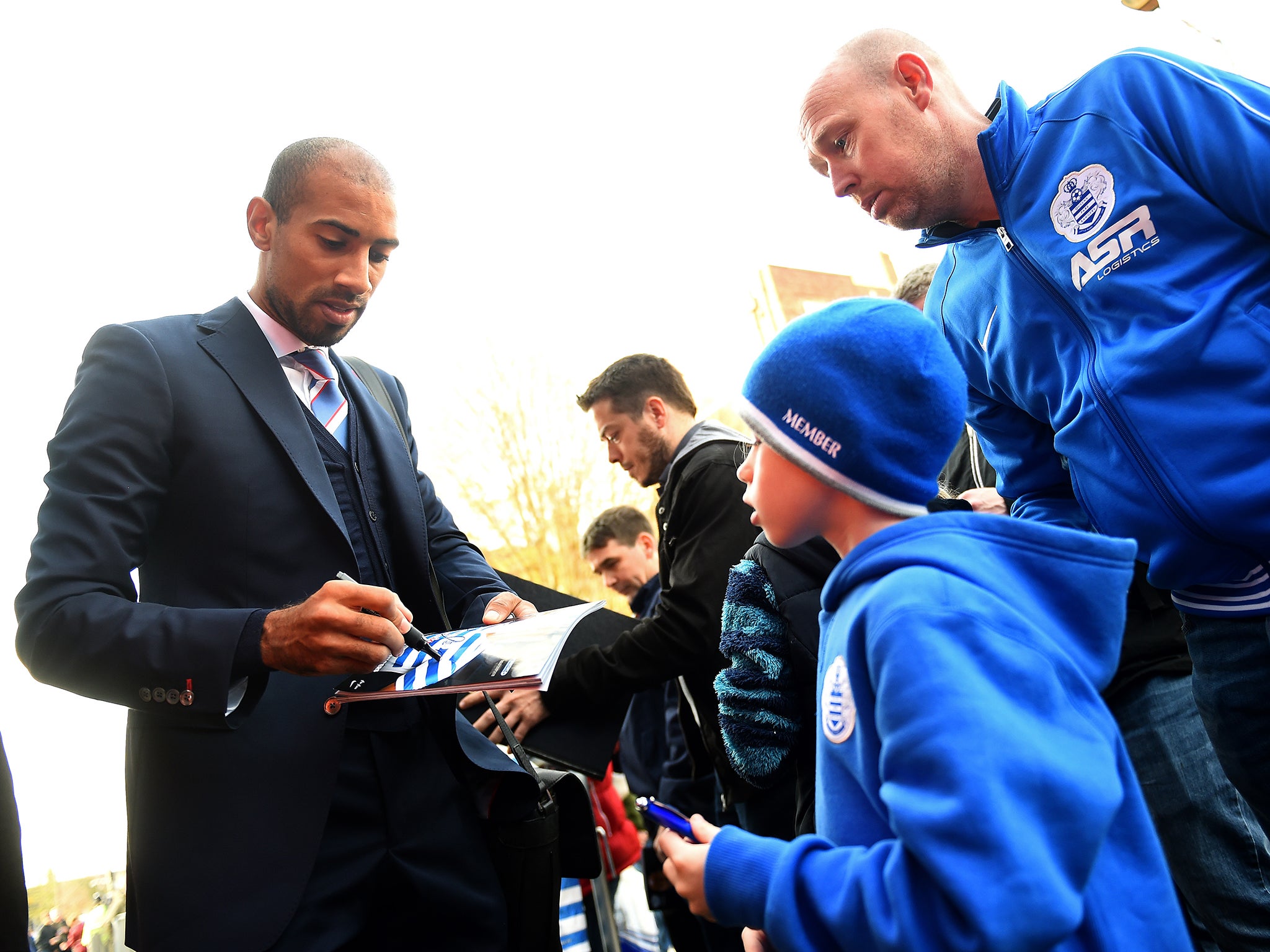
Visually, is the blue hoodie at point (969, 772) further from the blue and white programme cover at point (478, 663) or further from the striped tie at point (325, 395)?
the striped tie at point (325, 395)

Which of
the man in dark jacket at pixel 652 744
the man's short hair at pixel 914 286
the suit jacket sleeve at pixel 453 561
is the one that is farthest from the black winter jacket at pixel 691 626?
the man's short hair at pixel 914 286

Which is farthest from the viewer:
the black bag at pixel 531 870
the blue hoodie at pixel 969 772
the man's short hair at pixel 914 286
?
the man's short hair at pixel 914 286

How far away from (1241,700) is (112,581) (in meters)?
2.18

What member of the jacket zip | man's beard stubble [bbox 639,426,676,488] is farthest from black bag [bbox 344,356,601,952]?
man's beard stubble [bbox 639,426,676,488]

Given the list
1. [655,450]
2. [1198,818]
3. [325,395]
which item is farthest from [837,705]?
[655,450]

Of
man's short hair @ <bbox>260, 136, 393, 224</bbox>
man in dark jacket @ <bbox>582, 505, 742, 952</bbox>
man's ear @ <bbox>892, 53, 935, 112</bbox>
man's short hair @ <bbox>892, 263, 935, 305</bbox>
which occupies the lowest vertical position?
man in dark jacket @ <bbox>582, 505, 742, 952</bbox>

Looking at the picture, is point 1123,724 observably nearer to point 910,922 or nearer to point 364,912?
point 910,922

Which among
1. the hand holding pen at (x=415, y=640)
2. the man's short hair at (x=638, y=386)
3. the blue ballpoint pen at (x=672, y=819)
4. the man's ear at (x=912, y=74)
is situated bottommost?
the blue ballpoint pen at (x=672, y=819)

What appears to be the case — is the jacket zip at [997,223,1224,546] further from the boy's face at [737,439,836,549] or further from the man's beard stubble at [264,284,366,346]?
the man's beard stubble at [264,284,366,346]

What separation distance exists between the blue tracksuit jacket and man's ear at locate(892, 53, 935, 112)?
257mm

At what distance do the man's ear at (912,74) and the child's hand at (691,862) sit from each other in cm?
188

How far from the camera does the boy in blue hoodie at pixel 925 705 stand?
3.19 feet

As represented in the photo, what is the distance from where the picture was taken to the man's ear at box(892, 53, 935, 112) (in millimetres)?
2199

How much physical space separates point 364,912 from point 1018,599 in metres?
1.40
